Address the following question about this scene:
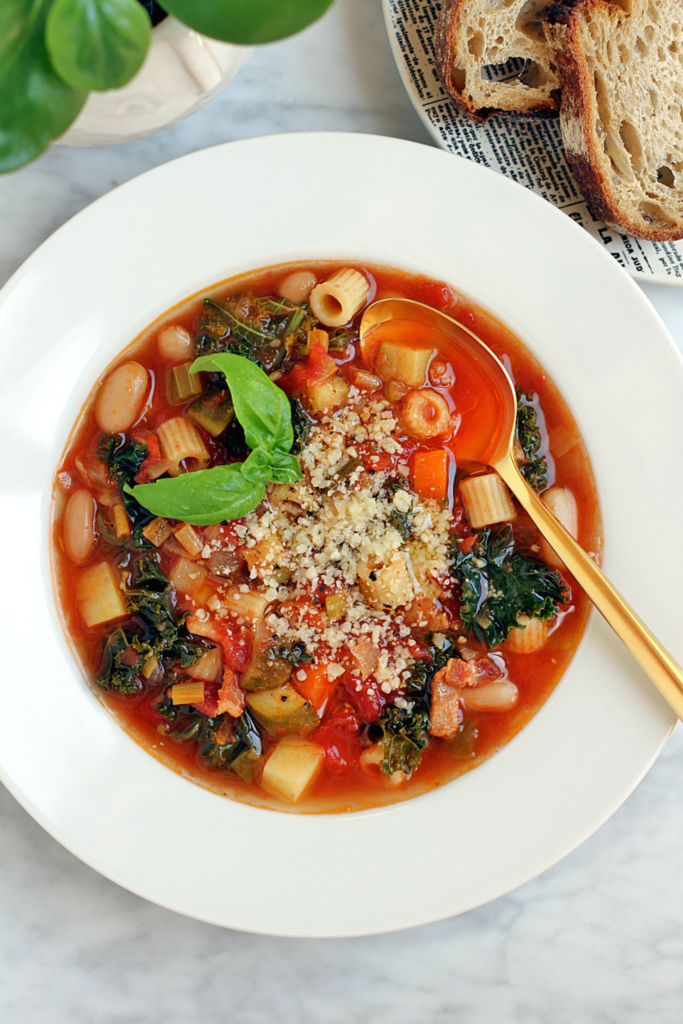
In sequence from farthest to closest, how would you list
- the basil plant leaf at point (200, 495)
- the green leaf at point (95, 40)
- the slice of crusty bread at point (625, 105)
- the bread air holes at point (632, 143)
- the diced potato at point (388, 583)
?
the bread air holes at point (632, 143) → the slice of crusty bread at point (625, 105) → the diced potato at point (388, 583) → the basil plant leaf at point (200, 495) → the green leaf at point (95, 40)

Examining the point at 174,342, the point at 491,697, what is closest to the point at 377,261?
Result: the point at 174,342

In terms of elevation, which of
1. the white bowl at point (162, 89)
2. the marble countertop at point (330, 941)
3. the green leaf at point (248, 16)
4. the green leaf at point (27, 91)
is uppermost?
the green leaf at point (27, 91)

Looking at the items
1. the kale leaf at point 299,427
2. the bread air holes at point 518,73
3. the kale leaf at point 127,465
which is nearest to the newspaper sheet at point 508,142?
the bread air holes at point 518,73

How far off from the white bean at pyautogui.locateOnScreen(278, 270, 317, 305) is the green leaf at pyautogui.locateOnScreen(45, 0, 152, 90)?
4.19 ft

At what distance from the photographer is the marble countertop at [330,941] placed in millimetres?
3207

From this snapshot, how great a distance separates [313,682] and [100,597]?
94 cm

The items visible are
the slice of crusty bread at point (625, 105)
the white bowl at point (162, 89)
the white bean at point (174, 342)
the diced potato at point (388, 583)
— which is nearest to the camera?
the white bowl at point (162, 89)

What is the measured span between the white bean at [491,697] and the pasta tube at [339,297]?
1.63 m

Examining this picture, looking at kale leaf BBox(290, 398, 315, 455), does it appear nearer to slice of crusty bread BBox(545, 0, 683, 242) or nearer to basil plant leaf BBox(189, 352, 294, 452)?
basil plant leaf BBox(189, 352, 294, 452)

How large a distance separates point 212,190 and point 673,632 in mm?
2489

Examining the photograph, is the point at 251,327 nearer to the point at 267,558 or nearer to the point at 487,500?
the point at 267,558

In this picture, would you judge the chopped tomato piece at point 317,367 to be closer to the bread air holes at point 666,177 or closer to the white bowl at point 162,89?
the white bowl at point 162,89

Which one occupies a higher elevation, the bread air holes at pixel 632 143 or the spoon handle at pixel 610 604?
the bread air holes at pixel 632 143

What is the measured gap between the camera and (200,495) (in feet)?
8.44
